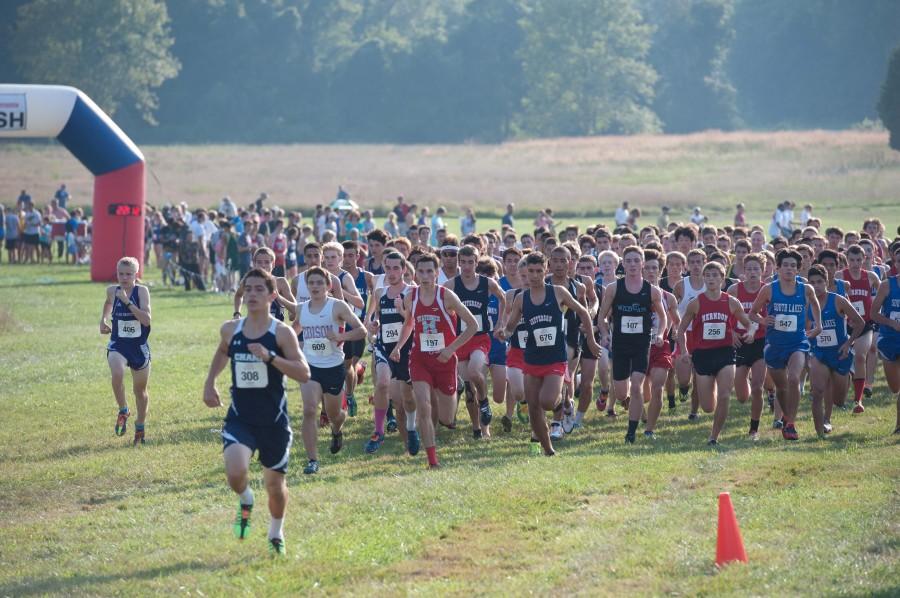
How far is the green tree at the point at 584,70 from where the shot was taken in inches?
3684

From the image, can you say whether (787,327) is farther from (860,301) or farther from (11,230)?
(11,230)

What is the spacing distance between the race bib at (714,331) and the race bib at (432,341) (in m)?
2.67

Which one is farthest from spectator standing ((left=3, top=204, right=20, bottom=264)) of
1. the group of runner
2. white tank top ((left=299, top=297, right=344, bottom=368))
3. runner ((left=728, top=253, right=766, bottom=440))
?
runner ((left=728, top=253, right=766, bottom=440))

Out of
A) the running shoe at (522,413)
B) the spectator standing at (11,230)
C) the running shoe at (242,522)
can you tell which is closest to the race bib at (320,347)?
the running shoe at (242,522)

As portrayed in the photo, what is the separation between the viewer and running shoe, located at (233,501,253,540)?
368 inches

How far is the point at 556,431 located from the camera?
44.0 feet

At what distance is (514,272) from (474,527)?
556 cm

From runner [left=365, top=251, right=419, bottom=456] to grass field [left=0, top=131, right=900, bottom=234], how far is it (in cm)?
3804

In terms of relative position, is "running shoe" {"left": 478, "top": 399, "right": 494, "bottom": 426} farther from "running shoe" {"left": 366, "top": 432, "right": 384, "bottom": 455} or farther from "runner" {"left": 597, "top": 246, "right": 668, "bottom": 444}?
"runner" {"left": 597, "top": 246, "right": 668, "bottom": 444}

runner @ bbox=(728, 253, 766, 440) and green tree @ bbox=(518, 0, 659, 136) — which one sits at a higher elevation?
green tree @ bbox=(518, 0, 659, 136)

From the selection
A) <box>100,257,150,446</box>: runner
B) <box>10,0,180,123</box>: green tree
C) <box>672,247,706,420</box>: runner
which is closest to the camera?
<box>100,257,150,446</box>: runner

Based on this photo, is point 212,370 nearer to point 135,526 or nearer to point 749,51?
point 135,526

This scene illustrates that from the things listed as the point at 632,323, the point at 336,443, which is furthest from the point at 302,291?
the point at 632,323

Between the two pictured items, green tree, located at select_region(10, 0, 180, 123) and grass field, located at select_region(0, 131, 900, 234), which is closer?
grass field, located at select_region(0, 131, 900, 234)
